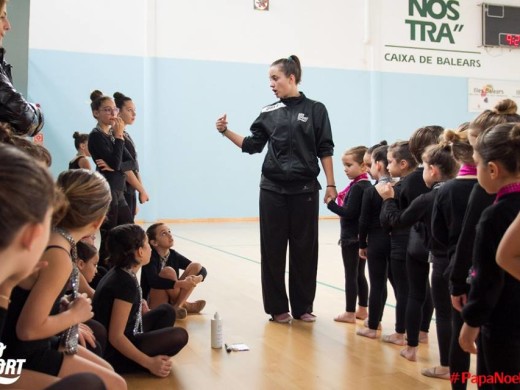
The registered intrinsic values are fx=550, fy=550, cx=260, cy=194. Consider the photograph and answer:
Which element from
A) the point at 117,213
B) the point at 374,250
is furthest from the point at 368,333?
the point at 117,213

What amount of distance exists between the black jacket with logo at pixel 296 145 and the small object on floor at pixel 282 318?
0.72 metres

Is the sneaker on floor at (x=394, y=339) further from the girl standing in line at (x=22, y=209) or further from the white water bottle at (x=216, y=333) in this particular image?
the girl standing in line at (x=22, y=209)

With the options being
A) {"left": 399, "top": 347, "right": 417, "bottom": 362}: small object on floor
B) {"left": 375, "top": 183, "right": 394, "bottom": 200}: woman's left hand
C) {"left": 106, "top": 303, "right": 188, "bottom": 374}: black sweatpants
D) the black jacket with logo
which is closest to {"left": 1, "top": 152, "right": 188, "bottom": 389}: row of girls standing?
{"left": 106, "top": 303, "right": 188, "bottom": 374}: black sweatpants

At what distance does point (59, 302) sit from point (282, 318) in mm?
1726

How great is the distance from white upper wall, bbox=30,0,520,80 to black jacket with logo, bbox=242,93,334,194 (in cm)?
682

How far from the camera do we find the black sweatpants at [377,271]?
2.80 meters

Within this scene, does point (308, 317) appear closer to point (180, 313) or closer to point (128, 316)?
point (180, 313)

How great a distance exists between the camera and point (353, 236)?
3.16 meters

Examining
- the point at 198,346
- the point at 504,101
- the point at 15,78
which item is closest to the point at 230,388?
the point at 198,346

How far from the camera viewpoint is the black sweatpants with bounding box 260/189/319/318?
321 cm

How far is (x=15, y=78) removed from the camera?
7.71 m

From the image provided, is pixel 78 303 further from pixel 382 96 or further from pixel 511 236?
pixel 382 96

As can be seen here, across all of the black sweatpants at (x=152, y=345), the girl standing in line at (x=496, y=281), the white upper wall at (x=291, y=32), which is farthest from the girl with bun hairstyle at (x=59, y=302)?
the white upper wall at (x=291, y=32)

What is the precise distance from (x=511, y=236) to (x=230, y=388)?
4.12ft
